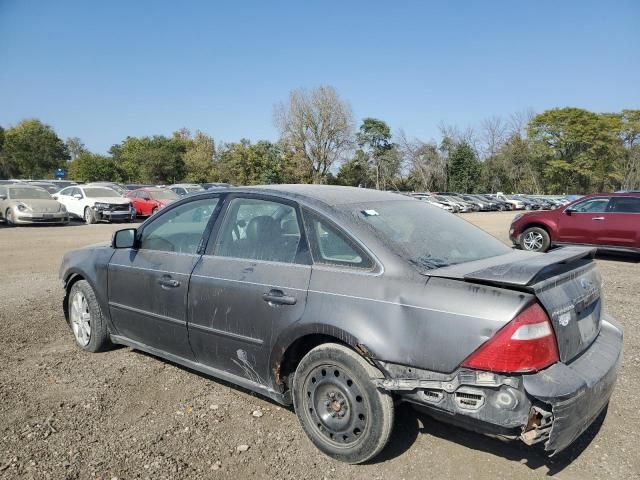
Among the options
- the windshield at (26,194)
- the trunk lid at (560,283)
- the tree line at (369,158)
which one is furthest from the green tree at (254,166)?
the trunk lid at (560,283)

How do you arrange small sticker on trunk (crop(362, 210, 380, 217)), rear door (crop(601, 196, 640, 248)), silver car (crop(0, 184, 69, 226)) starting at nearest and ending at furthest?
small sticker on trunk (crop(362, 210, 380, 217)), rear door (crop(601, 196, 640, 248)), silver car (crop(0, 184, 69, 226))

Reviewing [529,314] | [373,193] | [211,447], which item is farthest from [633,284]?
[211,447]

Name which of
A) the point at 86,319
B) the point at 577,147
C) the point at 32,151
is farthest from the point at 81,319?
the point at 577,147

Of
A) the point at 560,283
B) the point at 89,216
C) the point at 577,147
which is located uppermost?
the point at 577,147

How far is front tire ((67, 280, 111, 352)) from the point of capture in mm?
4516

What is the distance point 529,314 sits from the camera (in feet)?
7.93

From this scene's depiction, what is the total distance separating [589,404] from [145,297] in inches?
122

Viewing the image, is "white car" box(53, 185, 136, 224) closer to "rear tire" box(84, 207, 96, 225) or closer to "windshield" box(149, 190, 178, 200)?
"rear tire" box(84, 207, 96, 225)

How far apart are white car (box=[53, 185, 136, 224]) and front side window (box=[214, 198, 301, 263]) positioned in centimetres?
1883

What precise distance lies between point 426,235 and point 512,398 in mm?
1183

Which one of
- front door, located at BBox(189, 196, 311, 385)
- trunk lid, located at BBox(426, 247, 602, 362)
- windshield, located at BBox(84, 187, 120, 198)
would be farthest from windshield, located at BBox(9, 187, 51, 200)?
trunk lid, located at BBox(426, 247, 602, 362)

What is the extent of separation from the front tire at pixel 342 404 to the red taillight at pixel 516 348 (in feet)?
1.85

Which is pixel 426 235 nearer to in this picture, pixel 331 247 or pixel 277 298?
pixel 331 247

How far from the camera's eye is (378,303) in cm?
270
